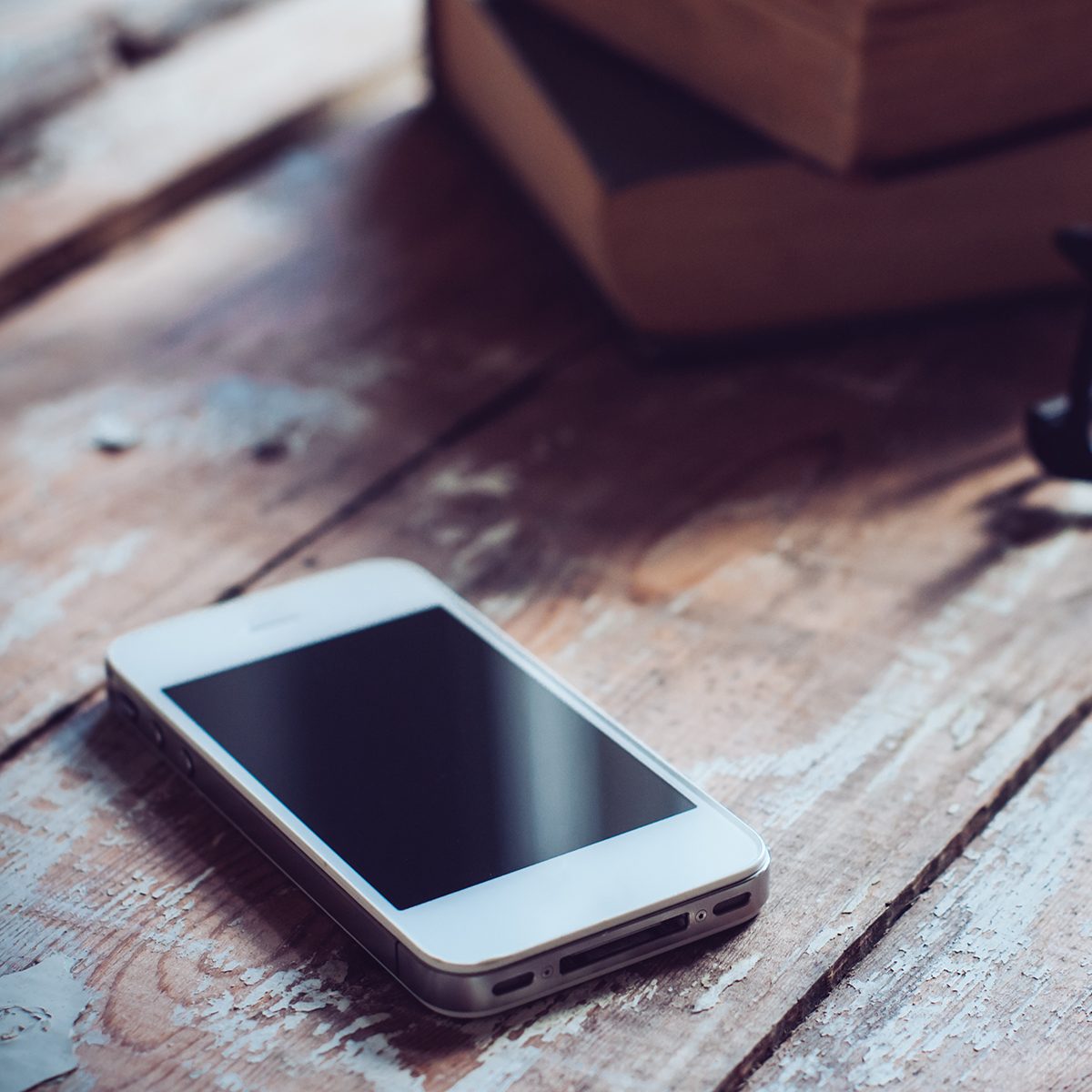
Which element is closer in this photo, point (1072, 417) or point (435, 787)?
point (435, 787)

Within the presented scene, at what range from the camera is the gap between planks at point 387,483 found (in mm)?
551

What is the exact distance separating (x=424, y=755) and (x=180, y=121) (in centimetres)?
63

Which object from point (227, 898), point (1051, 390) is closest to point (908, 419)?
point (1051, 390)

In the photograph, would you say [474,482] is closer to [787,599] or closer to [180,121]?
[787,599]

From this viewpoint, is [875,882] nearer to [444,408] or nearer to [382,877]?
[382,877]

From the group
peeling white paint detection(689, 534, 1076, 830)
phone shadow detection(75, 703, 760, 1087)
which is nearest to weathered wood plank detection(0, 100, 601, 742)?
A: phone shadow detection(75, 703, 760, 1087)

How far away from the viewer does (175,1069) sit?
0.41 m

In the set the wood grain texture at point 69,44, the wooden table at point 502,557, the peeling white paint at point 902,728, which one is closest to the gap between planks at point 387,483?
the wooden table at point 502,557

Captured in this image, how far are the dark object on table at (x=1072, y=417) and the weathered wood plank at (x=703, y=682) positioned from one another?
0.06 ft

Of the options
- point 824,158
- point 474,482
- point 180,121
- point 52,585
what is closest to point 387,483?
point 474,482

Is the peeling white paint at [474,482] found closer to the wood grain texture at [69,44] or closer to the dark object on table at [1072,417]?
the dark object on table at [1072,417]

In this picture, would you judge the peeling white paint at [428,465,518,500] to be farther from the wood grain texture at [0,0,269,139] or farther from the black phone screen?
the wood grain texture at [0,0,269,139]

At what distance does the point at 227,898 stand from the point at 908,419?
407 mm

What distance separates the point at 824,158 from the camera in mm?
717
